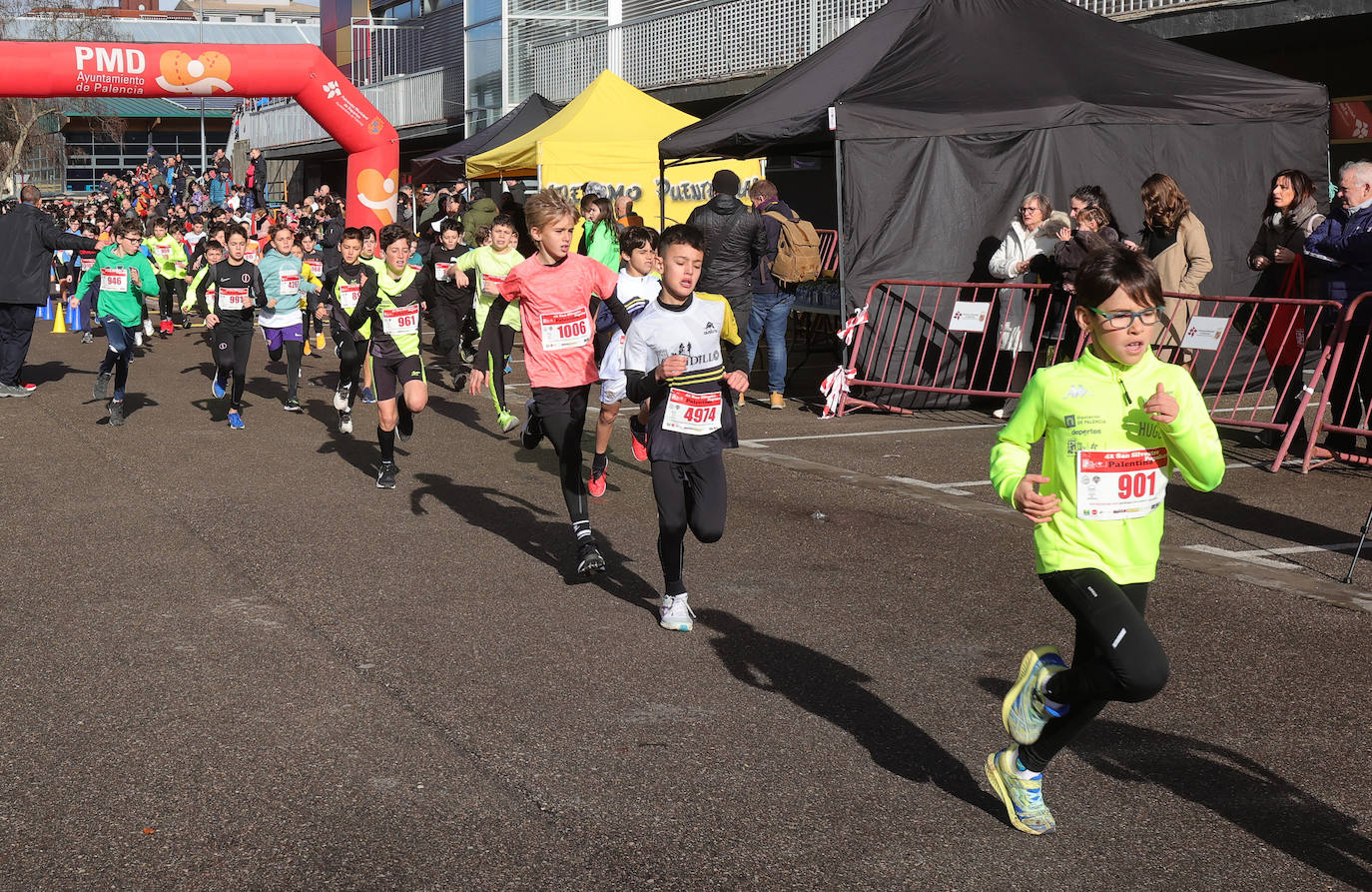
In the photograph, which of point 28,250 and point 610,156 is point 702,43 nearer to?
point 610,156

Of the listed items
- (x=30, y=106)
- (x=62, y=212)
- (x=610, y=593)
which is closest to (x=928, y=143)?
(x=610, y=593)

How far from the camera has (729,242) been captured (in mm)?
12258

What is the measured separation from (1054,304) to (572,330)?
567cm

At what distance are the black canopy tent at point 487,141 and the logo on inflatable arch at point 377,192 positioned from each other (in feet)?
2.43

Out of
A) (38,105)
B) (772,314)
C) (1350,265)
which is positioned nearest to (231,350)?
(772,314)

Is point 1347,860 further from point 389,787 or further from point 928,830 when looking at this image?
point 389,787

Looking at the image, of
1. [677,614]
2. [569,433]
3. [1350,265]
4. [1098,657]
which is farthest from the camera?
[1350,265]

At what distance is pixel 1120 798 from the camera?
14.1 feet

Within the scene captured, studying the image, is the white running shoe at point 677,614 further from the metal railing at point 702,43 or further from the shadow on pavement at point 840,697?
the metal railing at point 702,43

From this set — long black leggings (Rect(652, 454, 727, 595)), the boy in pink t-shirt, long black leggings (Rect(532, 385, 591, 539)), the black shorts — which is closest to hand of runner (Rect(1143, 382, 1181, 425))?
long black leggings (Rect(652, 454, 727, 595))

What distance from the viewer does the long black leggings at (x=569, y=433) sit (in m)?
7.29

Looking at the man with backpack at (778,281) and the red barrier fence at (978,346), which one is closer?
the red barrier fence at (978,346)

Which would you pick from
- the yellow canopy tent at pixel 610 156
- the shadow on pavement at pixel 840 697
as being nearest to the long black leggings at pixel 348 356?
the shadow on pavement at pixel 840 697

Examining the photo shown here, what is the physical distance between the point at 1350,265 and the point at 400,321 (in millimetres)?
6473
